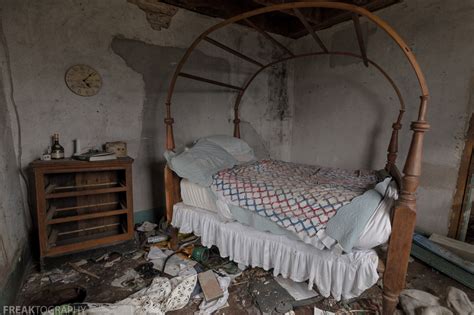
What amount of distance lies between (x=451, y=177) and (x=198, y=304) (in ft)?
7.79

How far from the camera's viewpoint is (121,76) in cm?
227

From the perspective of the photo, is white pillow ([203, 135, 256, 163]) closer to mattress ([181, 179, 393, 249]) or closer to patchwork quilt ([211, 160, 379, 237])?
patchwork quilt ([211, 160, 379, 237])

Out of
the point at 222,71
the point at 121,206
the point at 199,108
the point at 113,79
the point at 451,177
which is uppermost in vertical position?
the point at 222,71

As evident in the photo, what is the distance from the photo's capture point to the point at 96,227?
210 centimetres

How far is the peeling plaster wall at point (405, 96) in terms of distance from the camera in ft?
6.51

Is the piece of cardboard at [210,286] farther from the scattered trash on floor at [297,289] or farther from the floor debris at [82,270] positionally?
the floor debris at [82,270]

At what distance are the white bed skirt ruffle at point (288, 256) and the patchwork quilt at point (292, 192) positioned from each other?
0.54 feet

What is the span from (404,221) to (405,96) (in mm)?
1747

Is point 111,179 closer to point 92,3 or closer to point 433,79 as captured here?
point 92,3

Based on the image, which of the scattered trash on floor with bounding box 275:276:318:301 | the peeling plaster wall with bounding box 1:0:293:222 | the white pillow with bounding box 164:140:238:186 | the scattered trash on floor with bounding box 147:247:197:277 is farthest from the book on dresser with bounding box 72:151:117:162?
the scattered trash on floor with bounding box 275:276:318:301

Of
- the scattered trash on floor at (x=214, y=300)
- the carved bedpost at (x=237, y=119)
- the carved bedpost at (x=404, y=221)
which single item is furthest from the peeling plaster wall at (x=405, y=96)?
the scattered trash on floor at (x=214, y=300)

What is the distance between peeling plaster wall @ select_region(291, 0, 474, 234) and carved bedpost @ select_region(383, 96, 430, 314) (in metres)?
1.39

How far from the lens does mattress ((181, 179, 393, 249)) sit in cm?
116

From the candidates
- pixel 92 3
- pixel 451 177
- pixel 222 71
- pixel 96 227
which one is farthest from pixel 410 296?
pixel 92 3
